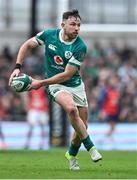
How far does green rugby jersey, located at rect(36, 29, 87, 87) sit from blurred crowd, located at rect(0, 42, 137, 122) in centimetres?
1217

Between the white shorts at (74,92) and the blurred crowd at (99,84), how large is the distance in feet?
39.9

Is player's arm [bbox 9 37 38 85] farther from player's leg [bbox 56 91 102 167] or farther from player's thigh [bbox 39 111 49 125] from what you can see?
player's thigh [bbox 39 111 49 125]

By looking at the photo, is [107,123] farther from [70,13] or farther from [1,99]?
[70,13]

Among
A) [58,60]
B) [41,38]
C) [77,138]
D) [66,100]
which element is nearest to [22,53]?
[41,38]

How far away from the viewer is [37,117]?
25703mm

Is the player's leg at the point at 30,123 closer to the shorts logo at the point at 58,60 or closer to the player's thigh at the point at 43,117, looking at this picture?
the player's thigh at the point at 43,117

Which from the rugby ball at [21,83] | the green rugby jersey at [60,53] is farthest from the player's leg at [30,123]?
the rugby ball at [21,83]

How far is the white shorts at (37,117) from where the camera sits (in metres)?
25.6

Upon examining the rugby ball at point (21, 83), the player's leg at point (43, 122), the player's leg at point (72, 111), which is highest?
the rugby ball at point (21, 83)

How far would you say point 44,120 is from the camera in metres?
26.3

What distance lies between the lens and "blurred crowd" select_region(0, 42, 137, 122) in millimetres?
25916

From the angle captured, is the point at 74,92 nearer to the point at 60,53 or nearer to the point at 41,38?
the point at 60,53

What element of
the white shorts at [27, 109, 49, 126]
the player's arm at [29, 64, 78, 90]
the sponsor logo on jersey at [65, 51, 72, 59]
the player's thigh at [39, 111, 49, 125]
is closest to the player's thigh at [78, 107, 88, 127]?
the player's arm at [29, 64, 78, 90]

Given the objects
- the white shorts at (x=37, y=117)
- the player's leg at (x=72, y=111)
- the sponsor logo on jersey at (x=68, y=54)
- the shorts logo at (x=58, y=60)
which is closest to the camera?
the player's leg at (x=72, y=111)
